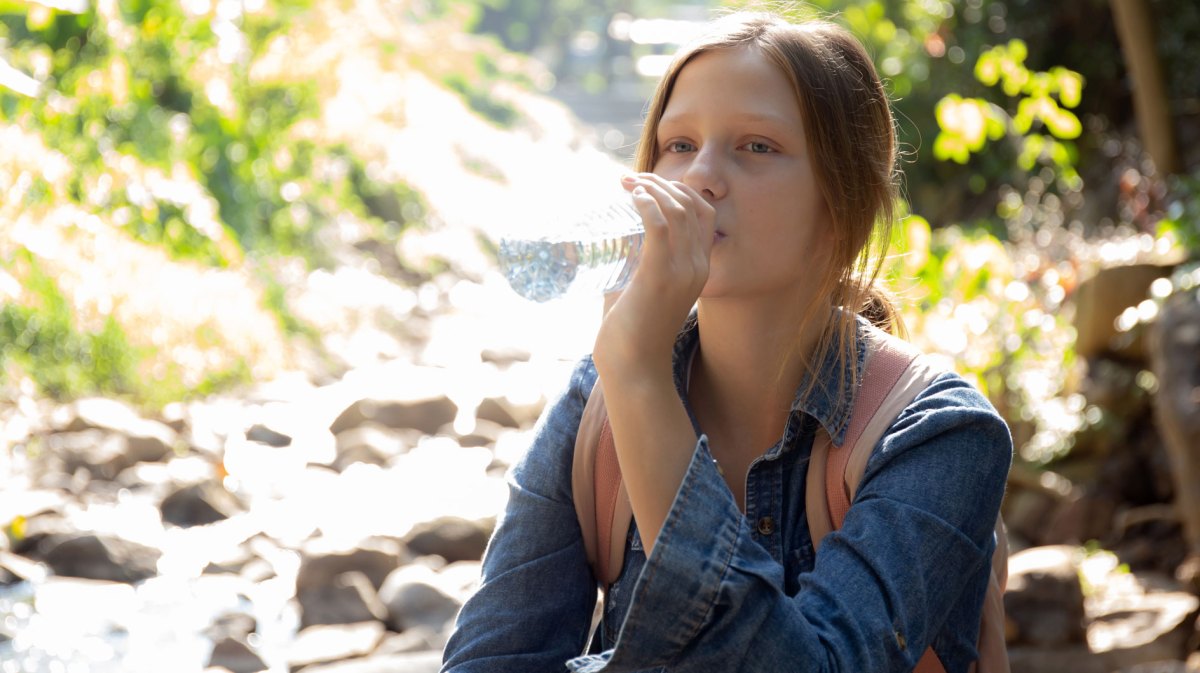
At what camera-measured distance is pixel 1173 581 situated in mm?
5258

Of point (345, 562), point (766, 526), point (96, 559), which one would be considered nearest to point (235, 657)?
point (345, 562)

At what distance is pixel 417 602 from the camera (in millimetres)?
4934

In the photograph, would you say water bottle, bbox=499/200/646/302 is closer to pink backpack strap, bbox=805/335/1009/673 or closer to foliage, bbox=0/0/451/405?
pink backpack strap, bbox=805/335/1009/673

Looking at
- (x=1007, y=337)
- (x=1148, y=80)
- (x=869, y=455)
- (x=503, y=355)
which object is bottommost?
(x=503, y=355)

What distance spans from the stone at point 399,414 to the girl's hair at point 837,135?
6.74 meters

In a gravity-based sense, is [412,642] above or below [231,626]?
above

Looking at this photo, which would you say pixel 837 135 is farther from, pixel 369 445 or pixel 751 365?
pixel 369 445

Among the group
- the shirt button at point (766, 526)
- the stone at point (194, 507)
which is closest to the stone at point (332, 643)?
the stone at point (194, 507)

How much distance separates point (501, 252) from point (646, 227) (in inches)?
23.8

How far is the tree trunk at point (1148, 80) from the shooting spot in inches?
316

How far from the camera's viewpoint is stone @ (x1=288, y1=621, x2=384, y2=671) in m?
4.50

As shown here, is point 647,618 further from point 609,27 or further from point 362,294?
point 609,27

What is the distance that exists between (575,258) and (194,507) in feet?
16.4

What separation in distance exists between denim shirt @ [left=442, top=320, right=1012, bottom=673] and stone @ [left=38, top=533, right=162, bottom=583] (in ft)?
14.0
